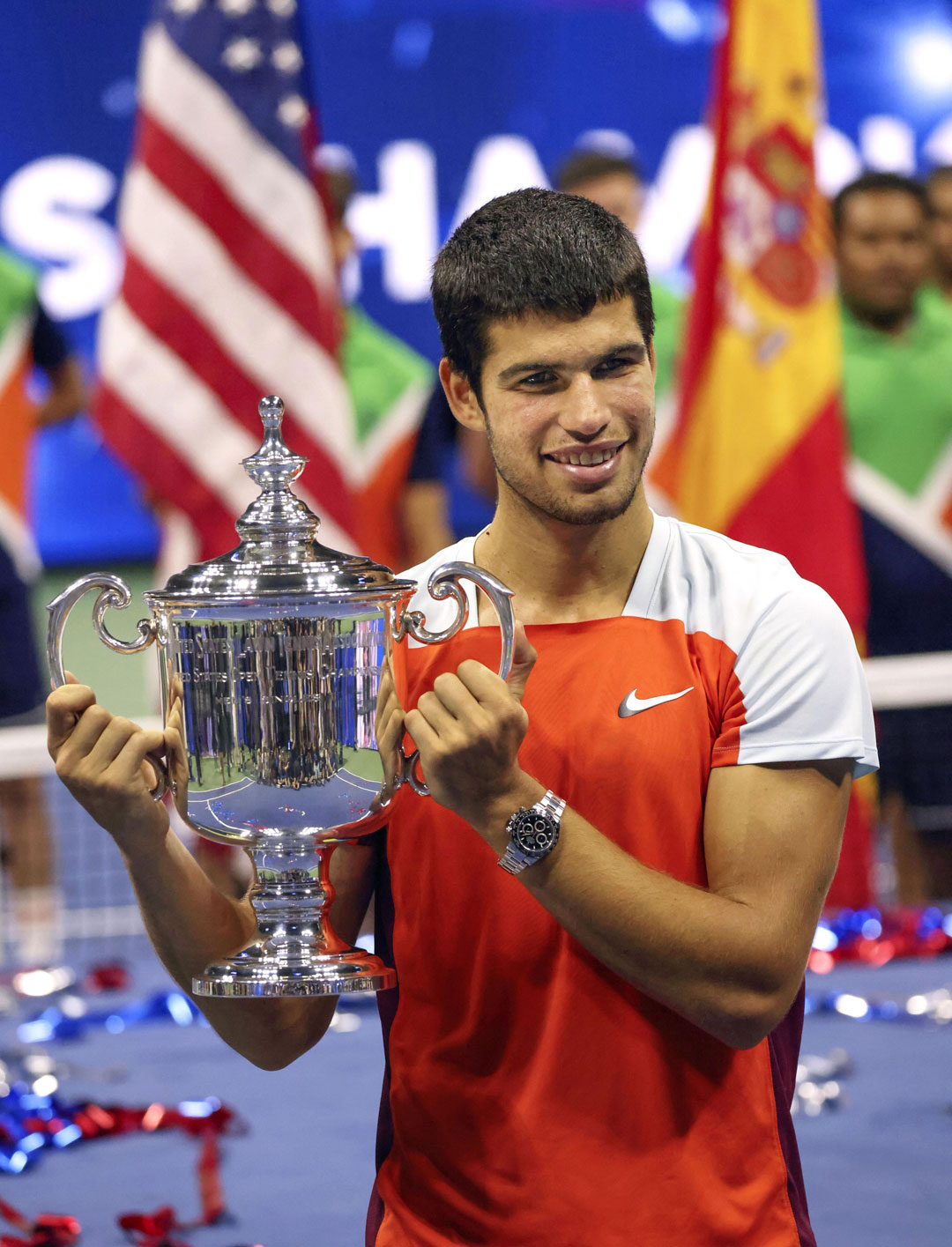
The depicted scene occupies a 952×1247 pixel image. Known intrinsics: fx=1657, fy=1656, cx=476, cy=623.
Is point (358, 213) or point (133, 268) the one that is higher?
point (358, 213)

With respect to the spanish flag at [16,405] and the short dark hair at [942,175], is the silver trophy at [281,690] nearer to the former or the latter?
the spanish flag at [16,405]

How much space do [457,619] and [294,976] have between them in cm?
37

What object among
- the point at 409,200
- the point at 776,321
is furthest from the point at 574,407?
the point at 409,200

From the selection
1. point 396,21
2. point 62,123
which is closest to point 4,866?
point 62,123

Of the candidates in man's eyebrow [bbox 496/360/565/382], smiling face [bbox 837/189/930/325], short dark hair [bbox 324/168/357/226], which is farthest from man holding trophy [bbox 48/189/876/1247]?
short dark hair [bbox 324/168/357/226]

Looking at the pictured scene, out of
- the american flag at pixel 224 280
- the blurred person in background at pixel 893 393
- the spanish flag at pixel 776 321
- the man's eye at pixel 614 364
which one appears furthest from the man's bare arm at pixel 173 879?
the blurred person in background at pixel 893 393

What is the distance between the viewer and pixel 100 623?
1623 mm

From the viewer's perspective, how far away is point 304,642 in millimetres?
1584

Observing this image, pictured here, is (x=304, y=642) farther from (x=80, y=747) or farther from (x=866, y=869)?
(x=866, y=869)

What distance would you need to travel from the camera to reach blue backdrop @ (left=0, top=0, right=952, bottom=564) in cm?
761

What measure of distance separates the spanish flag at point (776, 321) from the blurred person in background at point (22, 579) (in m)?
2.22

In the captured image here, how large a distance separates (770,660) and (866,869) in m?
3.35

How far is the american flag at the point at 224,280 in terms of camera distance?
467 centimetres

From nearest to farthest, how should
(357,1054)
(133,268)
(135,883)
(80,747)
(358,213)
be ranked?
(80,747)
(135,883)
(357,1054)
(133,268)
(358,213)
